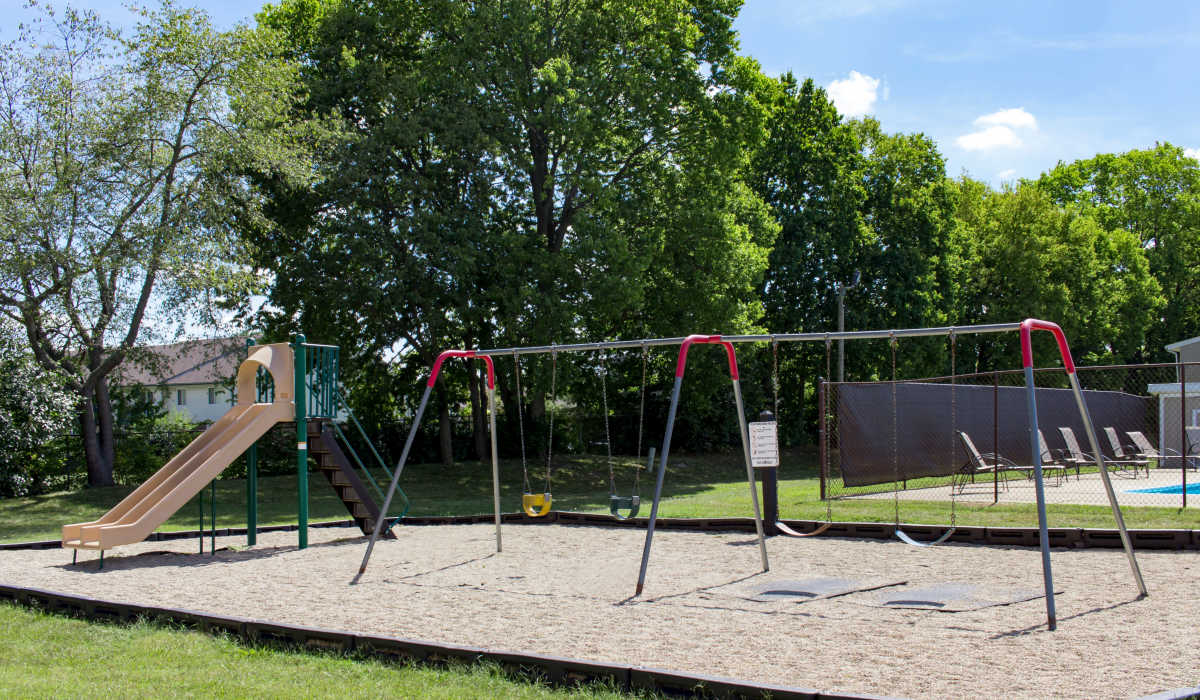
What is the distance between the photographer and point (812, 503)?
16.0 m

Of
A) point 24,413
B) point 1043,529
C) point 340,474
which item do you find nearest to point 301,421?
point 340,474

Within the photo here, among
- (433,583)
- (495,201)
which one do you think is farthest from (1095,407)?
(433,583)

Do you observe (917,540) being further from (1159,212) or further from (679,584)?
(1159,212)

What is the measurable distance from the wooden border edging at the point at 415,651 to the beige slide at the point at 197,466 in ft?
7.58

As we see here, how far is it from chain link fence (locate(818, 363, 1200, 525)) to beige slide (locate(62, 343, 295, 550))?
767 centimetres

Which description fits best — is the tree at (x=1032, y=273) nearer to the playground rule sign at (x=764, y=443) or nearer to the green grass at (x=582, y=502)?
the green grass at (x=582, y=502)

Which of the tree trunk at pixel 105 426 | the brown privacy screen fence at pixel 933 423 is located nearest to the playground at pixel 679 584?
the brown privacy screen fence at pixel 933 423

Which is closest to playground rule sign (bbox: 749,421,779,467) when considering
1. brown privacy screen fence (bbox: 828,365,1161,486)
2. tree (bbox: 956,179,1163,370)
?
brown privacy screen fence (bbox: 828,365,1161,486)

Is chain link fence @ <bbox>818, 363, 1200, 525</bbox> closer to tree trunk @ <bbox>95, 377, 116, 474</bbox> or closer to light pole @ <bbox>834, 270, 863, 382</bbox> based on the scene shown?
light pole @ <bbox>834, 270, 863, 382</bbox>

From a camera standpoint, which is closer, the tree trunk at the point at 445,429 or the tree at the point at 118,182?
the tree at the point at 118,182

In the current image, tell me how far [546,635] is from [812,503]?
10.4m

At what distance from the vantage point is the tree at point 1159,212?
5253cm

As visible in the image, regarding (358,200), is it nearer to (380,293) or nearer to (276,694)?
(380,293)

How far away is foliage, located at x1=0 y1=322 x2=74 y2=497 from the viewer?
19672 millimetres
